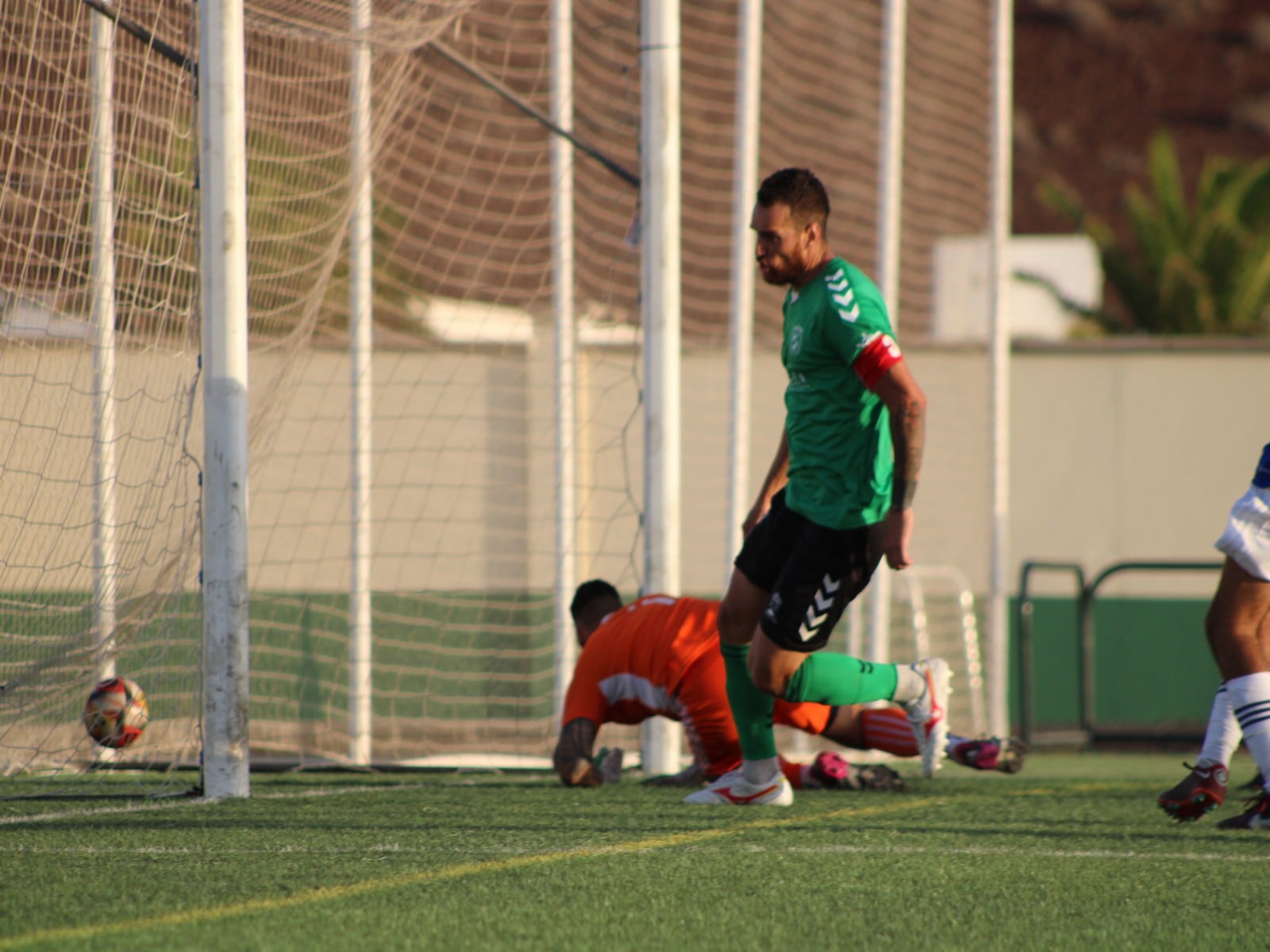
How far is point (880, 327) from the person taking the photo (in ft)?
15.4

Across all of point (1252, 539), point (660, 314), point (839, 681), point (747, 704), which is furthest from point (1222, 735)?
point (660, 314)

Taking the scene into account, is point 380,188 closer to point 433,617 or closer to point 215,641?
point 433,617

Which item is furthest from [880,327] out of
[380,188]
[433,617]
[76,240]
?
[433,617]

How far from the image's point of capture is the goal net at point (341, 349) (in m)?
6.23

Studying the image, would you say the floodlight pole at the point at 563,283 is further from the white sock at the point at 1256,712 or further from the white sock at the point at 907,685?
the white sock at the point at 1256,712

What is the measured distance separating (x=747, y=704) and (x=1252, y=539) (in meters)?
1.64

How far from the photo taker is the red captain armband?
15.1 ft

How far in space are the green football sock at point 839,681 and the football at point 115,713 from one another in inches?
101

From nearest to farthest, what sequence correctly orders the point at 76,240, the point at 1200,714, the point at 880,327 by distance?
the point at 880,327 → the point at 76,240 → the point at 1200,714

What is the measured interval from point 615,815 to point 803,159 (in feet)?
31.6

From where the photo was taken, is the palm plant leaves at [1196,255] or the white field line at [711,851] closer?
the white field line at [711,851]

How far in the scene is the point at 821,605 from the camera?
4922 millimetres

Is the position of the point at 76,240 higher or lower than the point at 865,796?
higher

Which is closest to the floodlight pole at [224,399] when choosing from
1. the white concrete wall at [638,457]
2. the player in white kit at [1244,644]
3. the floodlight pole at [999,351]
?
the white concrete wall at [638,457]
